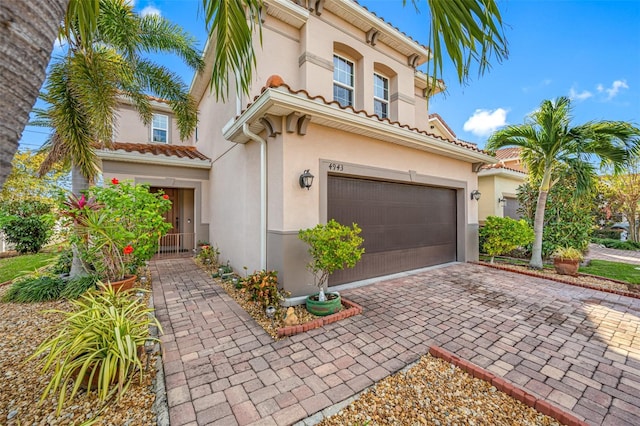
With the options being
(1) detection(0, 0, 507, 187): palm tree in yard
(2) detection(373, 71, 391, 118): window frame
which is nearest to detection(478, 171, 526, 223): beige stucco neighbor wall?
(2) detection(373, 71, 391, 118): window frame

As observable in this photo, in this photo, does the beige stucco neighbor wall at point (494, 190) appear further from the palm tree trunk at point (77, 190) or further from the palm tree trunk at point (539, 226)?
the palm tree trunk at point (77, 190)

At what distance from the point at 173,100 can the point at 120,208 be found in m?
4.89

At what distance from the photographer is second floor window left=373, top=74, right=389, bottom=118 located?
9.34m

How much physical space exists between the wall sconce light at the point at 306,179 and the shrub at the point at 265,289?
77.9 inches

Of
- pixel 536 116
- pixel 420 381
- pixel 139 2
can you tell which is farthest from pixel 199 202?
pixel 536 116

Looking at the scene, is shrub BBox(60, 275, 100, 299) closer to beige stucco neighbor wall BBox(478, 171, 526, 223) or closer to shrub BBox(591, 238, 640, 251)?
beige stucco neighbor wall BBox(478, 171, 526, 223)

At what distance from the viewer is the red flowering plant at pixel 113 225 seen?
5.45 metres

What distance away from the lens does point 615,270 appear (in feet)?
29.3

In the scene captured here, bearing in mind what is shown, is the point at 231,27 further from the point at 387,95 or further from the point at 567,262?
the point at 567,262

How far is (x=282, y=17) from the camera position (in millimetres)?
7234

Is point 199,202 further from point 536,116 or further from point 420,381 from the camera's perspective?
point 536,116

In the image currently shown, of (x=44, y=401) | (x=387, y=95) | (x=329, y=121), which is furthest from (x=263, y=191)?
(x=387, y=95)

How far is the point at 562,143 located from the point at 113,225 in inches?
508

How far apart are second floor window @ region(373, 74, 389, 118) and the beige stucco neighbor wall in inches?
247
